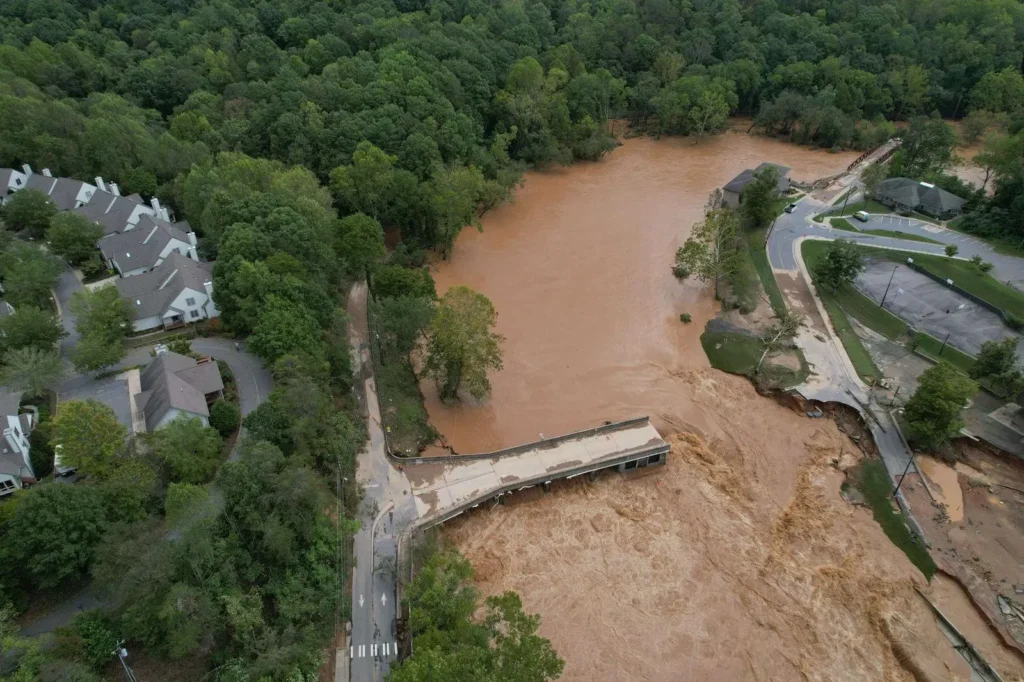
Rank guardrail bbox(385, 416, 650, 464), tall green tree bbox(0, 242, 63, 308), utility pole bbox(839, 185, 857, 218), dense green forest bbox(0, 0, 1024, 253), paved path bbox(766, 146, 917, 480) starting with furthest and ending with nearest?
utility pole bbox(839, 185, 857, 218) → dense green forest bbox(0, 0, 1024, 253) → tall green tree bbox(0, 242, 63, 308) → paved path bbox(766, 146, 917, 480) → guardrail bbox(385, 416, 650, 464)

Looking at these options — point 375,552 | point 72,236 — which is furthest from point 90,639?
point 72,236

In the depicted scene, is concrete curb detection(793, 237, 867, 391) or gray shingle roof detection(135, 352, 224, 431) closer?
gray shingle roof detection(135, 352, 224, 431)

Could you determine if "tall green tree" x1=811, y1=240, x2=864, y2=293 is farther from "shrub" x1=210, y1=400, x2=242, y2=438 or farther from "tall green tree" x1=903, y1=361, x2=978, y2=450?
"shrub" x1=210, y1=400, x2=242, y2=438

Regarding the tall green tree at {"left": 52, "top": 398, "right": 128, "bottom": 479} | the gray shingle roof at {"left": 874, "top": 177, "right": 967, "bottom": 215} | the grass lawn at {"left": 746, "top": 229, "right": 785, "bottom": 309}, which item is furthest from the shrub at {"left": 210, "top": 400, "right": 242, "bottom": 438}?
the gray shingle roof at {"left": 874, "top": 177, "right": 967, "bottom": 215}

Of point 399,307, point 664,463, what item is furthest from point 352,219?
point 664,463

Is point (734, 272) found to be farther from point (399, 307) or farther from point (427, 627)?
point (427, 627)

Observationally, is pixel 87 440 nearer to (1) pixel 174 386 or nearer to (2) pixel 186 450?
(2) pixel 186 450

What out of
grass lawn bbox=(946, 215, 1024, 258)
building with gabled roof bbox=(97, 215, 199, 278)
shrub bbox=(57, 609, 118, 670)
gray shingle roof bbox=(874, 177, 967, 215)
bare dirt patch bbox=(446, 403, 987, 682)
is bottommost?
bare dirt patch bbox=(446, 403, 987, 682)
